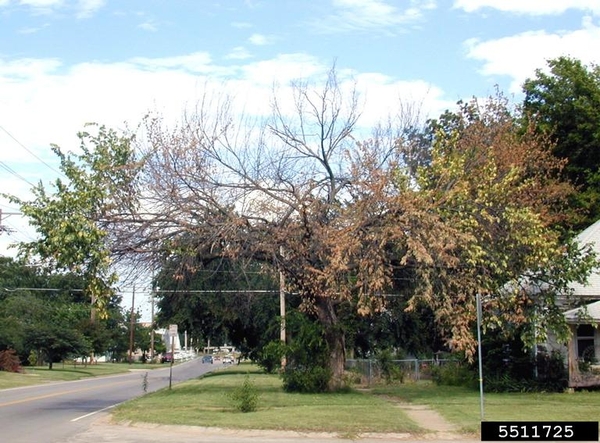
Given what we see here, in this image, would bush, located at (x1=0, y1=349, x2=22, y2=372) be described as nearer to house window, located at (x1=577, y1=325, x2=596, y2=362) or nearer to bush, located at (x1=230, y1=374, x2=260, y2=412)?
bush, located at (x1=230, y1=374, x2=260, y2=412)

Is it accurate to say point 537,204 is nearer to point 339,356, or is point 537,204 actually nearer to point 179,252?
point 339,356

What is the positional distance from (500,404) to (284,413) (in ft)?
21.9

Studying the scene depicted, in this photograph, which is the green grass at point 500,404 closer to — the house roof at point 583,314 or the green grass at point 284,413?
the green grass at point 284,413

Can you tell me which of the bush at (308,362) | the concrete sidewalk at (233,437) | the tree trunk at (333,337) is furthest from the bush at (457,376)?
the concrete sidewalk at (233,437)

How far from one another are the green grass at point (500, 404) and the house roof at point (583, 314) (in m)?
2.54

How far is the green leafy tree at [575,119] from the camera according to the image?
4109cm

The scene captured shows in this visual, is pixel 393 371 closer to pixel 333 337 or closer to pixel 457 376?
pixel 457 376

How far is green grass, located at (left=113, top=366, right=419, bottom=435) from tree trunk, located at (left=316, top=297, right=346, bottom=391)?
949 mm

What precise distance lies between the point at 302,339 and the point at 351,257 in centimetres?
566

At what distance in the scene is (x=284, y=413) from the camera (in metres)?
20.6

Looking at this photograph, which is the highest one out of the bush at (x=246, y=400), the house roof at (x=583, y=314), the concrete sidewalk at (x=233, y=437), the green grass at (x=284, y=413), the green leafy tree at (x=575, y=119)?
the green leafy tree at (x=575, y=119)

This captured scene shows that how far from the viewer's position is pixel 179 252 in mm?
24172

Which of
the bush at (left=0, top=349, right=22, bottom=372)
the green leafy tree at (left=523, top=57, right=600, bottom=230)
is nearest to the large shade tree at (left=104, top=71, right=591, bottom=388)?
the green leafy tree at (left=523, top=57, right=600, bottom=230)

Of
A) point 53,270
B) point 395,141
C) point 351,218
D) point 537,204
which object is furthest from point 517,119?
point 53,270
